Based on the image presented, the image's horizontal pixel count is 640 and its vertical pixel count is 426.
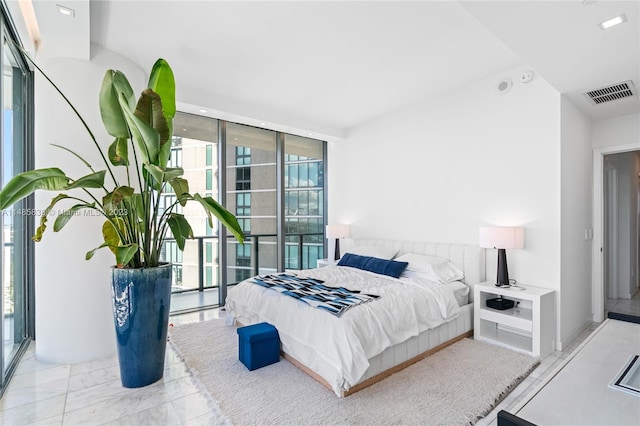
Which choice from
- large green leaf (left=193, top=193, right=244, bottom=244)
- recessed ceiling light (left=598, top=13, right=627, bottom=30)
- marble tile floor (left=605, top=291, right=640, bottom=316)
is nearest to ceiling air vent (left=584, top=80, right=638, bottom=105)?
recessed ceiling light (left=598, top=13, right=627, bottom=30)

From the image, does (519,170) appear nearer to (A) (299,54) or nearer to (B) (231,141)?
(A) (299,54)

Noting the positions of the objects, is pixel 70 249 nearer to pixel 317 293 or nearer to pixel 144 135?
pixel 144 135

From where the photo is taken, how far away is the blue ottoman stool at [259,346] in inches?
105

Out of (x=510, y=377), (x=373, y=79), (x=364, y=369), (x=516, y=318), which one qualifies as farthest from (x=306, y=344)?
(x=373, y=79)

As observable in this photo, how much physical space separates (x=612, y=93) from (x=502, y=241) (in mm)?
1695

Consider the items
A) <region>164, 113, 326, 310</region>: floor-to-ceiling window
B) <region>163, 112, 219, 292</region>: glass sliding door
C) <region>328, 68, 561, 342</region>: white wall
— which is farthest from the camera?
<region>164, 113, 326, 310</region>: floor-to-ceiling window

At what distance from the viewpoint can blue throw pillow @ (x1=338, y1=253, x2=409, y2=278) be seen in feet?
12.0

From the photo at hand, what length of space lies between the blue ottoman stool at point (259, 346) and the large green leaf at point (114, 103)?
1839 mm

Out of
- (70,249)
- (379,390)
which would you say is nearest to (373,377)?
(379,390)

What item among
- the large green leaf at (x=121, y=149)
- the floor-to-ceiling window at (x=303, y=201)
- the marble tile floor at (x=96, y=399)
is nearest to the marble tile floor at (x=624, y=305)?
the floor-to-ceiling window at (x=303, y=201)

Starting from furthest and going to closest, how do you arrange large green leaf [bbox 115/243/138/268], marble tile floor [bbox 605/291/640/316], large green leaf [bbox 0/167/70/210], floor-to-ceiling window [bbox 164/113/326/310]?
floor-to-ceiling window [bbox 164/113/326/310], marble tile floor [bbox 605/291/640/316], large green leaf [bbox 115/243/138/268], large green leaf [bbox 0/167/70/210]

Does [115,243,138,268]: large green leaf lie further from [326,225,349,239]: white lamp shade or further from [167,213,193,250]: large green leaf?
[326,225,349,239]: white lamp shade

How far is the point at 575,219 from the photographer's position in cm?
340

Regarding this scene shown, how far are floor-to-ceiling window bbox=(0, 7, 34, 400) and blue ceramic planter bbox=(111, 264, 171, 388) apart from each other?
0.78m
